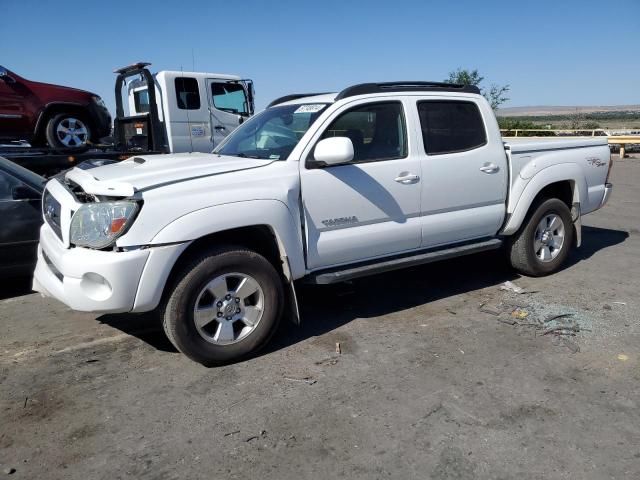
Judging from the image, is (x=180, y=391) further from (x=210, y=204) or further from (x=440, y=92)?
(x=440, y=92)

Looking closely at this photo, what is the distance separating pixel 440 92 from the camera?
4.83 metres

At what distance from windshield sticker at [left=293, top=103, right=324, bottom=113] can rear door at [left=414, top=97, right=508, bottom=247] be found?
0.88m

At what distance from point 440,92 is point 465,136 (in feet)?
1.49

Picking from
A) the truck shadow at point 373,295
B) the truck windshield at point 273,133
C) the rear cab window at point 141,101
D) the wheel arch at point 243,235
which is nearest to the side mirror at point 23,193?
the truck shadow at point 373,295

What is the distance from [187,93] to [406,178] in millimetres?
8278

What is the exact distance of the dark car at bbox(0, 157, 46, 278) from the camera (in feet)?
16.5

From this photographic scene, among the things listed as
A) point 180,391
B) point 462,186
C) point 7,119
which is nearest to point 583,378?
point 462,186

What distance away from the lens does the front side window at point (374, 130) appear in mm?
4242

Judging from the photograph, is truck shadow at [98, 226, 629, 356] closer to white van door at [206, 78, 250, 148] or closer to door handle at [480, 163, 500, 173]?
door handle at [480, 163, 500, 173]

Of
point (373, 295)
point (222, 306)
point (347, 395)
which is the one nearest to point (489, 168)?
point (373, 295)

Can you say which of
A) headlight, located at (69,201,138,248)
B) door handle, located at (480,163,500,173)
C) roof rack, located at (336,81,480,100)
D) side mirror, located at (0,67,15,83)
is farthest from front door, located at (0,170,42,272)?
side mirror, located at (0,67,15,83)

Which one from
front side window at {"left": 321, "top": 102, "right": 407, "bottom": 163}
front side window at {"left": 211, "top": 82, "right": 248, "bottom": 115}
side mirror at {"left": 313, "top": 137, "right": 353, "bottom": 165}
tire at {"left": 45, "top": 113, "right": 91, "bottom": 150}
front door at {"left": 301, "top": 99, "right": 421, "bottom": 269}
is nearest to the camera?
side mirror at {"left": 313, "top": 137, "right": 353, "bottom": 165}

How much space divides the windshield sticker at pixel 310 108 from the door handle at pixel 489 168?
1.61 metres

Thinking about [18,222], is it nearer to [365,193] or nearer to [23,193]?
[23,193]
